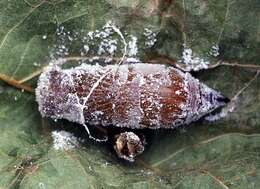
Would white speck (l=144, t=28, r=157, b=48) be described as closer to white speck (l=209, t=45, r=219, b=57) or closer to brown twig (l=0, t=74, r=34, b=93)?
white speck (l=209, t=45, r=219, b=57)

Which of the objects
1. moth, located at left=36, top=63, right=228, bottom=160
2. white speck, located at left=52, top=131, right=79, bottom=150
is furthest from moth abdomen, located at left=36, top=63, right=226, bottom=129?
white speck, located at left=52, top=131, right=79, bottom=150

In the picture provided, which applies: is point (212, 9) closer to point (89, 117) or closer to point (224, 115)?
point (224, 115)

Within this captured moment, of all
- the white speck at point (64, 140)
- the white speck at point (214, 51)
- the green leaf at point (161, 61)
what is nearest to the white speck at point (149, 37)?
the green leaf at point (161, 61)

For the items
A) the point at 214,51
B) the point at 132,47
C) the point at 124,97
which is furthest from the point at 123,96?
the point at 214,51

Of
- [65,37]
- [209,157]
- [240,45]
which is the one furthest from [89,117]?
[240,45]

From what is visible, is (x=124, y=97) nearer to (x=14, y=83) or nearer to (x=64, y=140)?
(x=64, y=140)
